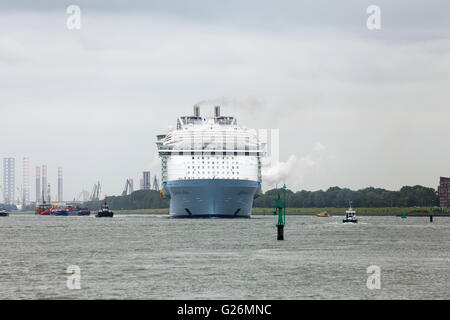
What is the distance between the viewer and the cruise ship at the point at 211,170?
12888cm

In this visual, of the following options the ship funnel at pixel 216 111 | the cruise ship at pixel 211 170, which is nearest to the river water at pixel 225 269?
the cruise ship at pixel 211 170

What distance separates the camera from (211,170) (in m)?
132

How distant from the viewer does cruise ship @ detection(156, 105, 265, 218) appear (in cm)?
12888

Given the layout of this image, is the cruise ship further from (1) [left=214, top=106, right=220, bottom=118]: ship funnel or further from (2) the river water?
(2) the river water

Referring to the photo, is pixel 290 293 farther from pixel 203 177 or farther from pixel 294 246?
pixel 203 177

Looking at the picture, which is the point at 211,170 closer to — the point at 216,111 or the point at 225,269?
the point at 216,111

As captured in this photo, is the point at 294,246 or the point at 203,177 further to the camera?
the point at 203,177

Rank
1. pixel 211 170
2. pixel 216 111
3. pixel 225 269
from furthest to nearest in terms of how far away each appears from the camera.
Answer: pixel 216 111 < pixel 211 170 < pixel 225 269

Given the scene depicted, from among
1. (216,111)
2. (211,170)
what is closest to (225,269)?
(211,170)

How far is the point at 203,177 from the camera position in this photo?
433ft

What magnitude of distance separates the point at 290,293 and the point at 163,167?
105 metres
